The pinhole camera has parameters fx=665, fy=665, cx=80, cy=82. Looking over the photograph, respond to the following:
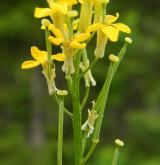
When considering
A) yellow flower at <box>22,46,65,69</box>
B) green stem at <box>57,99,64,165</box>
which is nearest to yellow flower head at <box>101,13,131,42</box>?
yellow flower at <box>22,46,65,69</box>

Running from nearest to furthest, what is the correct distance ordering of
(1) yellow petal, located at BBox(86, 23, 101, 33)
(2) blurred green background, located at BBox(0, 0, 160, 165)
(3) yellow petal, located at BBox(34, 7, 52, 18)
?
(3) yellow petal, located at BBox(34, 7, 52, 18), (1) yellow petal, located at BBox(86, 23, 101, 33), (2) blurred green background, located at BBox(0, 0, 160, 165)

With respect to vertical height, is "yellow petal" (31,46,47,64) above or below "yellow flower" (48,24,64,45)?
below

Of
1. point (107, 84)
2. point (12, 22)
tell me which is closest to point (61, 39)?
point (107, 84)

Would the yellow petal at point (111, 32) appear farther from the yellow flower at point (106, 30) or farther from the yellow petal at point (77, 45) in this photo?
the yellow petal at point (77, 45)

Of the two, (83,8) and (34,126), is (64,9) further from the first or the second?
(34,126)

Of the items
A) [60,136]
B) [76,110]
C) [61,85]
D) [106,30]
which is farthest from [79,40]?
[61,85]

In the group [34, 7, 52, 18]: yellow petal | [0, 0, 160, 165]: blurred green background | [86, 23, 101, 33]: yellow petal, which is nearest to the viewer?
[34, 7, 52, 18]: yellow petal

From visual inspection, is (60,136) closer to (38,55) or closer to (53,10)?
(38,55)

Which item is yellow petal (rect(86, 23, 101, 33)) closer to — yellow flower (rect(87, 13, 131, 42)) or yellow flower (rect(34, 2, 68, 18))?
yellow flower (rect(87, 13, 131, 42))
